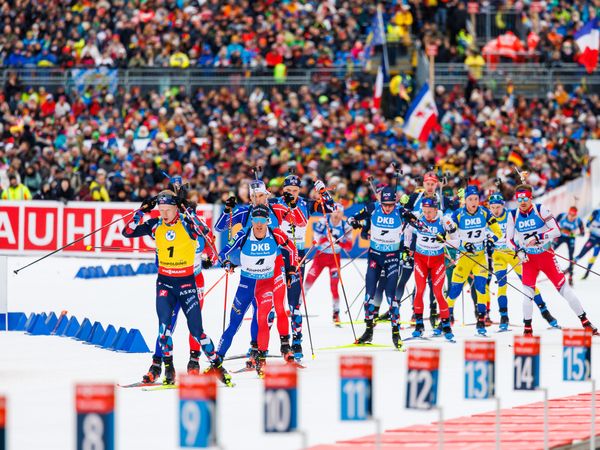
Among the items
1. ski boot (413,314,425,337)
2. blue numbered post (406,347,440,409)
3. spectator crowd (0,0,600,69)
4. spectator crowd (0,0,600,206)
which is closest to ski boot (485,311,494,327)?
ski boot (413,314,425,337)

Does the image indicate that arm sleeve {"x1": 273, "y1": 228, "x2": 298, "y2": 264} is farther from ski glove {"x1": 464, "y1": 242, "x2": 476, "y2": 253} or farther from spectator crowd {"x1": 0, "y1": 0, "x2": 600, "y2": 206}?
spectator crowd {"x1": 0, "y1": 0, "x2": 600, "y2": 206}

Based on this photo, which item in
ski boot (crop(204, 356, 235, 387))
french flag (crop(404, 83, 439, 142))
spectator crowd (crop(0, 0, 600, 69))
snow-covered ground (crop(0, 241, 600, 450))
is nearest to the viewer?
snow-covered ground (crop(0, 241, 600, 450))

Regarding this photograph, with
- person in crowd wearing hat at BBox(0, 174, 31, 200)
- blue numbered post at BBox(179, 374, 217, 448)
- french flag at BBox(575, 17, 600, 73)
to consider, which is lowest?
blue numbered post at BBox(179, 374, 217, 448)

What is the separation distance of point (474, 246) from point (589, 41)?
1708 cm

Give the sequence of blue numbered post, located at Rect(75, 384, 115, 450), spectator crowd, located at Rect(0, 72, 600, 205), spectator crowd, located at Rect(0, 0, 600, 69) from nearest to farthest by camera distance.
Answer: blue numbered post, located at Rect(75, 384, 115, 450), spectator crowd, located at Rect(0, 72, 600, 205), spectator crowd, located at Rect(0, 0, 600, 69)

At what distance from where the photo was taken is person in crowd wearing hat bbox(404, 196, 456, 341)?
1892 cm

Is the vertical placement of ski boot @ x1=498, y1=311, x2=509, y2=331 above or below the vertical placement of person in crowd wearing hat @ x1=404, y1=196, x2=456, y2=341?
below

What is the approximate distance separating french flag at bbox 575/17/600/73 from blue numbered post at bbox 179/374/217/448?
94.1ft

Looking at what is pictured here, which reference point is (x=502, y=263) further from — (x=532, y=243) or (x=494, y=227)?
(x=532, y=243)

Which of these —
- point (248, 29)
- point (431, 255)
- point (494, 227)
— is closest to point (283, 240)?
point (431, 255)

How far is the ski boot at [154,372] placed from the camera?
14.8m

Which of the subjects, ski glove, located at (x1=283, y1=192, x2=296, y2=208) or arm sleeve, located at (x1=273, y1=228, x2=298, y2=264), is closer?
arm sleeve, located at (x1=273, y1=228, x2=298, y2=264)

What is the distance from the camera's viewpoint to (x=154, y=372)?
14789 mm

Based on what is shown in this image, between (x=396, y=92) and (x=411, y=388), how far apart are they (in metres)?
27.7
